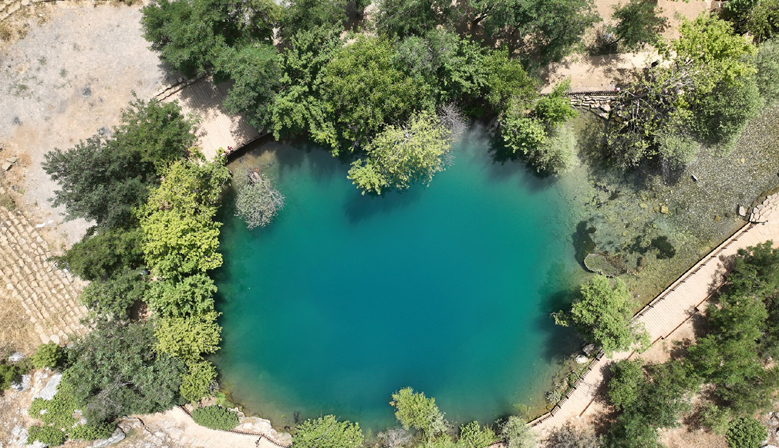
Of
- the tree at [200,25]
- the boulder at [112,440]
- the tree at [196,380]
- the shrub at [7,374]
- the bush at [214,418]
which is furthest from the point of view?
the bush at [214,418]

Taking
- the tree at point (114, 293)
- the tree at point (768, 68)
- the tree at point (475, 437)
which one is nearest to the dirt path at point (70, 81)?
the tree at point (114, 293)

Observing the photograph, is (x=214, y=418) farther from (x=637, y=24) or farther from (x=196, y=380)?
(x=637, y=24)

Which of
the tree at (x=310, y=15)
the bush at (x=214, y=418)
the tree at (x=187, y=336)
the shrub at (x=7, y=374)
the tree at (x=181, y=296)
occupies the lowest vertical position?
the bush at (x=214, y=418)

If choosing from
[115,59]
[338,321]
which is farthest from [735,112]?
[115,59]

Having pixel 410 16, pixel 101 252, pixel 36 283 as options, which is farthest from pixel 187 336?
pixel 410 16

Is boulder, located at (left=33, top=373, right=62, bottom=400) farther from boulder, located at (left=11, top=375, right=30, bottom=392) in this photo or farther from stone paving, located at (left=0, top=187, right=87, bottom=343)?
stone paving, located at (left=0, top=187, right=87, bottom=343)

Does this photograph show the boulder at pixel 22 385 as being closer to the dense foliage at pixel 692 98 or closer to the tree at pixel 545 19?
the tree at pixel 545 19

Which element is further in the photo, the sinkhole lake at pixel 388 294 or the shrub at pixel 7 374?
the sinkhole lake at pixel 388 294
